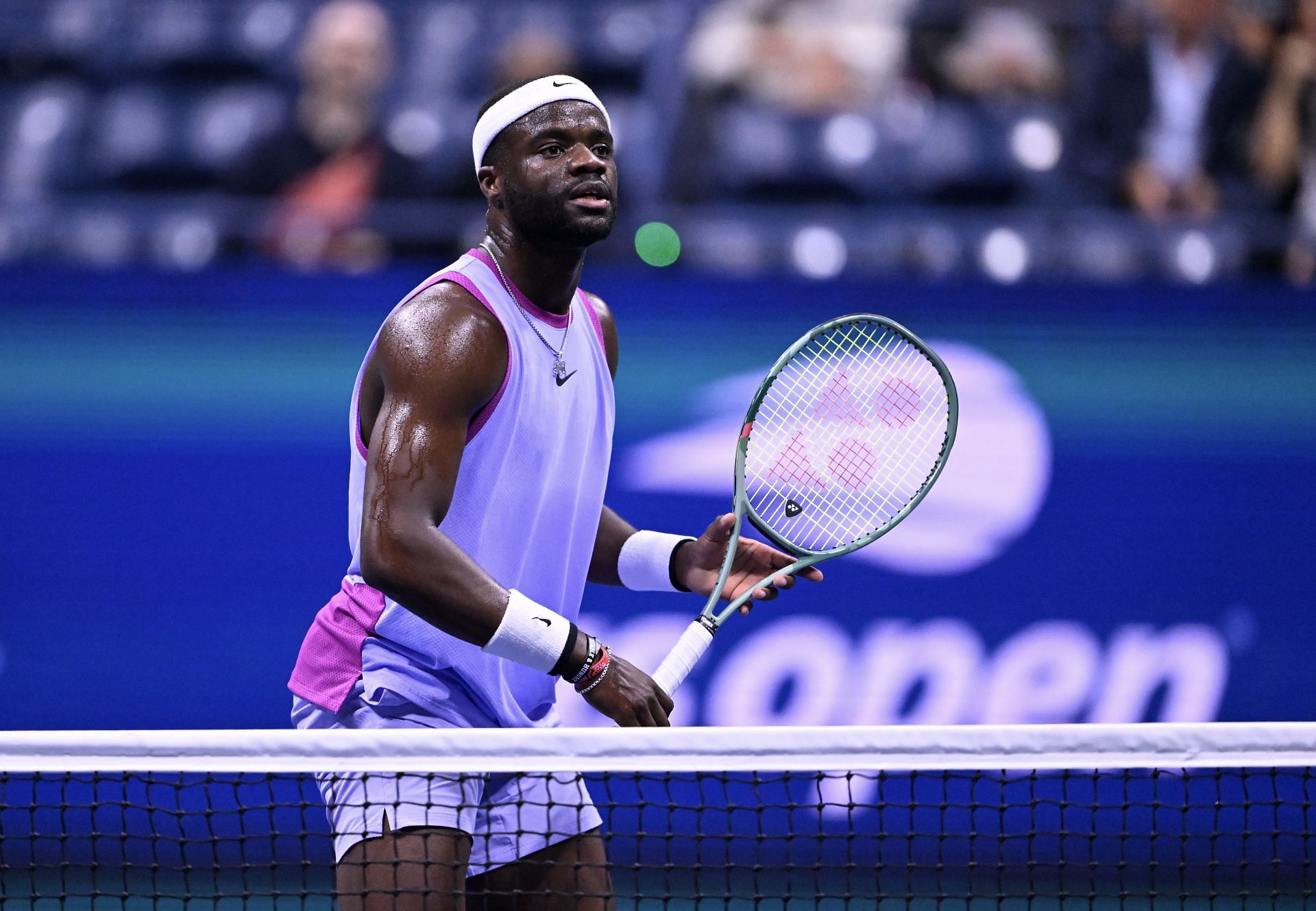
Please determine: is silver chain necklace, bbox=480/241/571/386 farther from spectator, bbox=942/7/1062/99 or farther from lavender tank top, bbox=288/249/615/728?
spectator, bbox=942/7/1062/99

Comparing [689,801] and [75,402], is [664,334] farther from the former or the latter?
[75,402]

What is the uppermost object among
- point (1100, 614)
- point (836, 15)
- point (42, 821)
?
point (836, 15)

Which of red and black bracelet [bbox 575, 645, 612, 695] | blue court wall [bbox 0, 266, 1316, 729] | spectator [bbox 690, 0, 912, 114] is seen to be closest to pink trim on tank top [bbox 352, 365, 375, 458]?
red and black bracelet [bbox 575, 645, 612, 695]

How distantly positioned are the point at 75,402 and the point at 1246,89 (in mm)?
5086

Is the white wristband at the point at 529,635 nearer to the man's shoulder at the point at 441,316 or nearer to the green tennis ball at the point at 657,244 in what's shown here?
the man's shoulder at the point at 441,316

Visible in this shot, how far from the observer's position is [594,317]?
3611mm

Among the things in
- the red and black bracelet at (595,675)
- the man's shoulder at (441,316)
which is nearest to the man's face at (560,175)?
the man's shoulder at (441,316)

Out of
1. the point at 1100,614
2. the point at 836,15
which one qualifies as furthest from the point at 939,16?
the point at 1100,614

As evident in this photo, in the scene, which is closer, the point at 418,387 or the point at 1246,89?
the point at 418,387

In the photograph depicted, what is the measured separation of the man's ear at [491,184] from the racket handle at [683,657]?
1.00 m

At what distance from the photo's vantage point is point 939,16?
23.3ft

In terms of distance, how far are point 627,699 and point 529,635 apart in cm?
25

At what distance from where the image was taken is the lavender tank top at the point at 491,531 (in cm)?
315

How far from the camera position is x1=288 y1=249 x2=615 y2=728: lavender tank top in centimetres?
315
